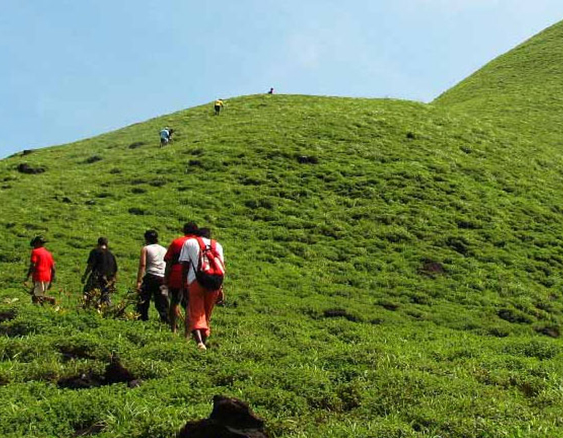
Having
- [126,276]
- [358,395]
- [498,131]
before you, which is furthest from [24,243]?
[498,131]

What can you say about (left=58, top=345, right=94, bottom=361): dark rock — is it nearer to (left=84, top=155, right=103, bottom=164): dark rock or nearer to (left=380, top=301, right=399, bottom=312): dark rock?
(left=380, top=301, right=399, bottom=312): dark rock

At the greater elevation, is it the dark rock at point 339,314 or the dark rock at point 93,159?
the dark rock at point 93,159

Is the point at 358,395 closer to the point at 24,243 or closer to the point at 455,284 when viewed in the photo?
the point at 455,284

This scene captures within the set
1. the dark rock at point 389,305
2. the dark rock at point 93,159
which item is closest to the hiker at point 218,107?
the dark rock at point 93,159

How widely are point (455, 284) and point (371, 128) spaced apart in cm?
2222

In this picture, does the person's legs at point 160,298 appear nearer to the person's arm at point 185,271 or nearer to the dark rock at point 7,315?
the person's arm at point 185,271

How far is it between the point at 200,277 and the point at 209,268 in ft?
0.85

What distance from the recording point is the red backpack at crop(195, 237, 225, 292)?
12.6 m

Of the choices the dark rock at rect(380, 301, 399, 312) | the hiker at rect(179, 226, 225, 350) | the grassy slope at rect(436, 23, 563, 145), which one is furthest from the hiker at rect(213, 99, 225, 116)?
the hiker at rect(179, 226, 225, 350)

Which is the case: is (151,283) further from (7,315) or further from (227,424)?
(227,424)

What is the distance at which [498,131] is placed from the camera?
164ft

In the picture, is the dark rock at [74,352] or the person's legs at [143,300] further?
the person's legs at [143,300]

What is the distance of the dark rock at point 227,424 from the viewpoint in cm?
770

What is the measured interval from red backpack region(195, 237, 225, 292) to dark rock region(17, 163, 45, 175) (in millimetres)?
31789
